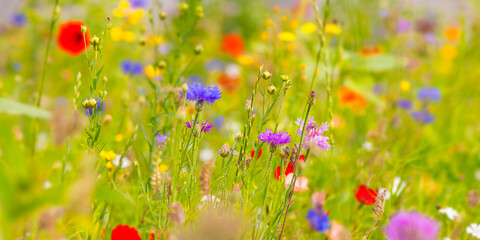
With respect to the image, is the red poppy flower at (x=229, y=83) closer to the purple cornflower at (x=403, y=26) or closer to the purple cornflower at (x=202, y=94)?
the purple cornflower at (x=403, y=26)

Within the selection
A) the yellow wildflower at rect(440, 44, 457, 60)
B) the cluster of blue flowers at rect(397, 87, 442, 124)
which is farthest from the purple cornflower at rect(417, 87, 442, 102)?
the yellow wildflower at rect(440, 44, 457, 60)

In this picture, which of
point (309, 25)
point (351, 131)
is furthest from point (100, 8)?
point (351, 131)

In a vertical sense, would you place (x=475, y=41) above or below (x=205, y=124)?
above

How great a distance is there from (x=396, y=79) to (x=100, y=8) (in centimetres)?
148

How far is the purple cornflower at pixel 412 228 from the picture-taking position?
48 cm

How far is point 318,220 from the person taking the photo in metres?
0.92

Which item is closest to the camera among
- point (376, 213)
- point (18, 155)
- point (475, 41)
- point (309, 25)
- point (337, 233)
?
point (18, 155)

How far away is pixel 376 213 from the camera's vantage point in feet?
2.32

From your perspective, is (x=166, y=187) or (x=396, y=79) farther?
(x=396, y=79)

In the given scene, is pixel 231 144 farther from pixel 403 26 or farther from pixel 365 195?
pixel 403 26

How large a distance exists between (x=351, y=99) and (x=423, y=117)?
0.37m

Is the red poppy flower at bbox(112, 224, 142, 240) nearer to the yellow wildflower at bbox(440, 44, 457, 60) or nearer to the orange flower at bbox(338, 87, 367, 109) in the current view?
the orange flower at bbox(338, 87, 367, 109)

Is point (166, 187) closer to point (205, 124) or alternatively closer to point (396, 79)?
point (205, 124)

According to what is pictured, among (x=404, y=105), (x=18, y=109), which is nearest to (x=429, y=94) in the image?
(x=404, y=105)
